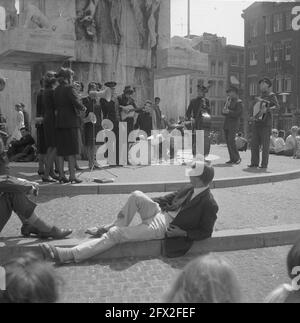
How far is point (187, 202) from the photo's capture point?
5094mm

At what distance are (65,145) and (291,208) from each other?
3.83 meters

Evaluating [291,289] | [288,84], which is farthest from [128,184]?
[288,84]

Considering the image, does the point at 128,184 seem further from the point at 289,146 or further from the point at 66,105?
the point at 289,146

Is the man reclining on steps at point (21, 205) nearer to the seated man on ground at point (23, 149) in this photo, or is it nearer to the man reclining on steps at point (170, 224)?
the man reclining on steps at point (170, 224)

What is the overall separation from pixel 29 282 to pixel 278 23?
54916 mm

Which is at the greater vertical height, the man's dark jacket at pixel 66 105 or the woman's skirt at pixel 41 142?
the man's dark jacket at pixel 66 105

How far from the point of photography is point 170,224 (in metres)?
5.02

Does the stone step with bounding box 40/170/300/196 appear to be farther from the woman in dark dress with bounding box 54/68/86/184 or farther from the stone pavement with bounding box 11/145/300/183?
the woman in dark dress with bounding box 54/68/86/184

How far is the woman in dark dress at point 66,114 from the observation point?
7.99 meters

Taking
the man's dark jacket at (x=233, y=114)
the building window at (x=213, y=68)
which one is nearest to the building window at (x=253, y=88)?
the building window at (x=213, y=68)

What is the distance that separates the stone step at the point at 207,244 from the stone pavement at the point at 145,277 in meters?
0.11

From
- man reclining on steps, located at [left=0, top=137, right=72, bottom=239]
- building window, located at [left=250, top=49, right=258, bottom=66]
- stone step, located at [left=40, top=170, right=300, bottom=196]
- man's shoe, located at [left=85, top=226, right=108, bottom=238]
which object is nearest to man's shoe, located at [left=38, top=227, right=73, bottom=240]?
man reclining on steps, located at [left=0, top=137, right=72, bottom=239]

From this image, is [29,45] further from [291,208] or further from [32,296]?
[32,296]
